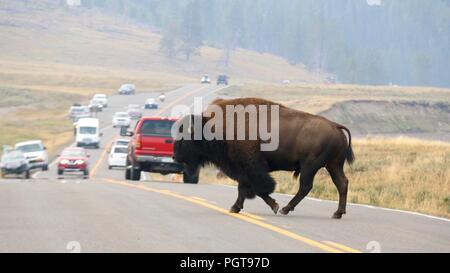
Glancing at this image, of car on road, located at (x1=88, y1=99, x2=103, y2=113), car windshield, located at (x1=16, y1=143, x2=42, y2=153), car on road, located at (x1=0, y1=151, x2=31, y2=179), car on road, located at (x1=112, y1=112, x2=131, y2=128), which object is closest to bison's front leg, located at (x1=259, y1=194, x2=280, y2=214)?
car on road, located at (x1=0, y1=151, x2=31, y2=179)

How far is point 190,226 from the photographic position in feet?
47.9

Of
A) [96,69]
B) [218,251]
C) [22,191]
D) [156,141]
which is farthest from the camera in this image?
[96,69]

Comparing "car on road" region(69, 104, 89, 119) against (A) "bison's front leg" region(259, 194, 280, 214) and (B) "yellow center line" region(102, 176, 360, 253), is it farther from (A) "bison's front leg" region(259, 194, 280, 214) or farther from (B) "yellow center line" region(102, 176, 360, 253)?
(A) "bison's front leg" region(259, 194, 280, 214)

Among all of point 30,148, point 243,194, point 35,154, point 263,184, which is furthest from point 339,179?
point 30,148

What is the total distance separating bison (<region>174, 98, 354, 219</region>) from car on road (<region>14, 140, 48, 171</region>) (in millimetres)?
35702

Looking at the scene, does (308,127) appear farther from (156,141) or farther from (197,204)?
(156,141)

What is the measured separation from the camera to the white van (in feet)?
244

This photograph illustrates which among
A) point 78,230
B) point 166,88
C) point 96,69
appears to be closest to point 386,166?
point 78,230

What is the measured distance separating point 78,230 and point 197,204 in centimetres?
546

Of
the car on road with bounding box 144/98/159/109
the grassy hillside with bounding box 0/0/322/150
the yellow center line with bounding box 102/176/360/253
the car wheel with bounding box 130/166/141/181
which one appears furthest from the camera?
the car on road with bounding box 144/98/159/109

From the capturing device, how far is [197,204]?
19094mm

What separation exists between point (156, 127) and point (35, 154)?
2308cm

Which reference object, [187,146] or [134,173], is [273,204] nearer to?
[187,146]

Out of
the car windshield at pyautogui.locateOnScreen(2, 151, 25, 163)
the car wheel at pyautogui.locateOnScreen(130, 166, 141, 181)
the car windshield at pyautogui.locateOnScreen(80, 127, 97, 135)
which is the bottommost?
the car windshield at pyautogui.locateOnScreen(80, 127, 97, 135)
